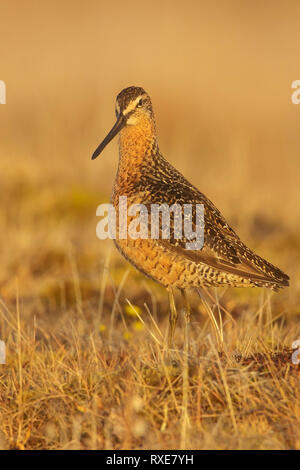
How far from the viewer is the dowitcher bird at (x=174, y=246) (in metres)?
5.30

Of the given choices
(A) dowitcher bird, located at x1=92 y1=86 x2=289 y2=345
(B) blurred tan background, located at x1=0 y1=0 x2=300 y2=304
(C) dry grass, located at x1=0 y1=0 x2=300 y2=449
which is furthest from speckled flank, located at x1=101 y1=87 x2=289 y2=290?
(B) blurred tan background, located at x1=0 y1=0 x2=300 y2=304

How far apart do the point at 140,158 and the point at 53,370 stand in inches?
66.4

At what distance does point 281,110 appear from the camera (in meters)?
17.4

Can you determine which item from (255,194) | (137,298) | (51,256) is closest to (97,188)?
(255,194)

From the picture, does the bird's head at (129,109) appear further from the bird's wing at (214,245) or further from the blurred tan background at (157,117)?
the blurred tan background at (157,117)

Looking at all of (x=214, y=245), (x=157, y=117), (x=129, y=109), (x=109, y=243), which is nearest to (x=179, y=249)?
(x=214, y=245)

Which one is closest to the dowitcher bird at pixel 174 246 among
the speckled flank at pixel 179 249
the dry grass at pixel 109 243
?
the speckled flank at pixel 179 249

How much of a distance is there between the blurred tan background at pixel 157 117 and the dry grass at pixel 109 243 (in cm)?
4

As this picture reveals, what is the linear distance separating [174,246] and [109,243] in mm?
3820

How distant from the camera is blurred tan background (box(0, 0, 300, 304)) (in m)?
9.98

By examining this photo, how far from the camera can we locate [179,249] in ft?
17.4

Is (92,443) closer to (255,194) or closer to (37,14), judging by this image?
(255,194)

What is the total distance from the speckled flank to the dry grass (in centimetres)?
28

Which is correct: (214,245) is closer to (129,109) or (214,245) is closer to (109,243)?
(129,109)
